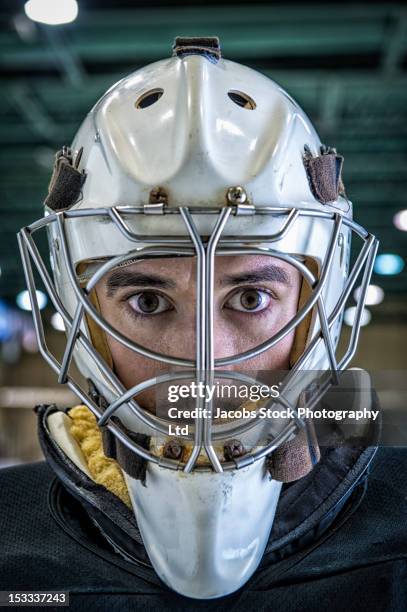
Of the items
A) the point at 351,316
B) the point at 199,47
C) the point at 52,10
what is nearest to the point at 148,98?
the point at 199,47

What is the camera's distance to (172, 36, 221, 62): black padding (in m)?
1.42

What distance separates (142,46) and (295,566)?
3824mm

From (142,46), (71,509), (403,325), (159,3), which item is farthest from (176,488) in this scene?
(403,325)

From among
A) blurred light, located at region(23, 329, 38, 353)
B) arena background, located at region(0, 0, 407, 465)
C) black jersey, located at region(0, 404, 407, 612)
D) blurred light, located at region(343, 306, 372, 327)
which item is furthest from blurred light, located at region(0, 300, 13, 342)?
black jersey, located at region(0, 404, 407, 612)

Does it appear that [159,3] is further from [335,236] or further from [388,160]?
[388,160]

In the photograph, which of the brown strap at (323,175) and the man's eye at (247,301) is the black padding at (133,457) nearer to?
the man's eye at (247,301)

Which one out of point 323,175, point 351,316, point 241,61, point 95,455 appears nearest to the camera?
point 323,175

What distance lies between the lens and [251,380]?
1173 mm

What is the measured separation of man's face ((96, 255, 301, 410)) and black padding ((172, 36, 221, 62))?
1.27ft

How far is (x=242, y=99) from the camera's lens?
1.39 m

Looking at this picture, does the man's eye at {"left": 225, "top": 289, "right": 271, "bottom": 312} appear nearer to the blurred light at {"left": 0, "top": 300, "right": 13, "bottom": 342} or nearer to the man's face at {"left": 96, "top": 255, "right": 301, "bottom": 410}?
the man's face at {"left": 96, "top": 255, "right": 301, "bottom": 410}

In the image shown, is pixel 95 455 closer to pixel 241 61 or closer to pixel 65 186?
pixel 65 186

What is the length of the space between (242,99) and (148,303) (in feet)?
1.24

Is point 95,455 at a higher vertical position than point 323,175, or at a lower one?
lower
